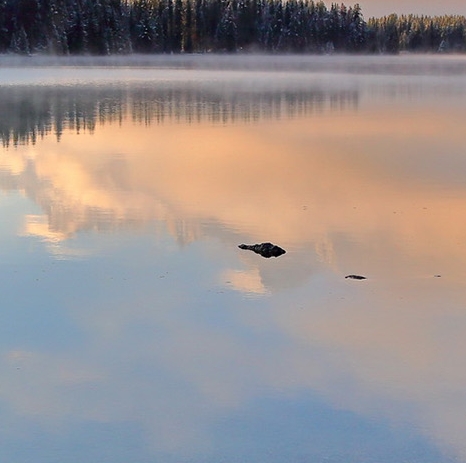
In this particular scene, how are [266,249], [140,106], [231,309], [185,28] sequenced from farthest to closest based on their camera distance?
[185,28] → [140,106] → [266,249] → [231,309]

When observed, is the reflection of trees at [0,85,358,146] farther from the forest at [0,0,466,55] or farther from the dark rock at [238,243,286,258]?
the forest at [0,0,466,55]

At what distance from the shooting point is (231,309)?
5.47m

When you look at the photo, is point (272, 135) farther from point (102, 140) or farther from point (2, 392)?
point (2, 392)

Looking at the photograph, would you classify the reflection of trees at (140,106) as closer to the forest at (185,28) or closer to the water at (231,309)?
the water at (231,309)

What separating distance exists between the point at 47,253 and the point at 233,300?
5.91ft

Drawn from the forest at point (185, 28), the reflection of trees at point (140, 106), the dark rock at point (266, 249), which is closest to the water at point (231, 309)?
the dark rock at point (266, 249)

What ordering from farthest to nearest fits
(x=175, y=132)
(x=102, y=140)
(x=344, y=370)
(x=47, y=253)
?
1. (x=175, y=132)
2. (x=102, y=140)
3. (x=47, y=253)
4. (x=344, y=370)

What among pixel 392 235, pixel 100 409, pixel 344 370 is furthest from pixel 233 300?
pixel 392 235

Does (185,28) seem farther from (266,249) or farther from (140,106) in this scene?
(266,249)

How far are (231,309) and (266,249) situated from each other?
1382 mm

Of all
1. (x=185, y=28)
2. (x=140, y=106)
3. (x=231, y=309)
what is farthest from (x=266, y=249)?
(x=185, y=28)

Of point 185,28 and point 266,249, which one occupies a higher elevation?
point 185,28

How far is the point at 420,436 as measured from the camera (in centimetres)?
380

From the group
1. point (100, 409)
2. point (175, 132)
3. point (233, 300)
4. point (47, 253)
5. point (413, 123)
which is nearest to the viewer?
point (100, 409)
